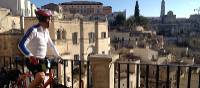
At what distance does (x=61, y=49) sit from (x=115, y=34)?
35.9 m

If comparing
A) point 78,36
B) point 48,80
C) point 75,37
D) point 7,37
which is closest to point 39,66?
point 48,80

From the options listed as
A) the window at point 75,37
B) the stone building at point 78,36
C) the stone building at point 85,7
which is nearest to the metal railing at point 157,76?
the stone building at point 78,36

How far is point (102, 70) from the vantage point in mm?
5734

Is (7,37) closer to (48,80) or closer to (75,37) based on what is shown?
(75,37)

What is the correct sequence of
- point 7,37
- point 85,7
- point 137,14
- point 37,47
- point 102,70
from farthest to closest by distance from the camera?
1. point 85,7
2. point 137,14
3. point 7,37
4. point 102,70
5. point 37,47

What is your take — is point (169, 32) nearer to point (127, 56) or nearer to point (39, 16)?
point (127, 56)

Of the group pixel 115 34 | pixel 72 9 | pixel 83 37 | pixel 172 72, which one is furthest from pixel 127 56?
pixel 72 9

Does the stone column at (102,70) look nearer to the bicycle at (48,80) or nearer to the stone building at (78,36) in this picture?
the bicycle at (48,80)

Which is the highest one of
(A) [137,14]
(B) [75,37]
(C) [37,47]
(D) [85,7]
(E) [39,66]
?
(D) [85,7]

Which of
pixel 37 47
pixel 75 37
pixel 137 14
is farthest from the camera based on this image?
pixel 137 14

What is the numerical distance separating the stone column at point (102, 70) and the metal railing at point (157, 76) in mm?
178

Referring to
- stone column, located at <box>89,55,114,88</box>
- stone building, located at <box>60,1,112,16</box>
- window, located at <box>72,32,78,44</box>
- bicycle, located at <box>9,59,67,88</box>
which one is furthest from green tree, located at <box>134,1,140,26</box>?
bicycle, located at <box>9,59,67,88</box>

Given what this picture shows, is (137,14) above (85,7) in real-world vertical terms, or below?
below

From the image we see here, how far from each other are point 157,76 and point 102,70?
3.39 feet
